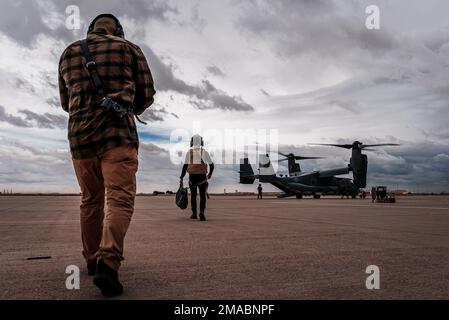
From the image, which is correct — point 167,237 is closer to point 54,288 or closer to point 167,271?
point 167,271

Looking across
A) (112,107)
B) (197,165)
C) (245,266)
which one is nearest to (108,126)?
(112,107)

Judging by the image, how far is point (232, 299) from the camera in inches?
100

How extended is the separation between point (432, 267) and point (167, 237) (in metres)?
3.52

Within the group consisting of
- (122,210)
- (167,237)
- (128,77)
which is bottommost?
(167,237)

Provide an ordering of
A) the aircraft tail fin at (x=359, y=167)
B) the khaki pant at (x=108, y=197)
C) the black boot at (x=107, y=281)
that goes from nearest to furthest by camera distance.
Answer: the black boot at (x=107, y=281)
the khaki pant at (x=108, y=197)
the aircraft tail fin at (x=359, y=167)

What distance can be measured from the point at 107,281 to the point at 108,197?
2.06 feet

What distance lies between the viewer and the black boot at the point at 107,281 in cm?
263

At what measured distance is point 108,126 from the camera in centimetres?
302

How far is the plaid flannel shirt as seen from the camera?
3021mm

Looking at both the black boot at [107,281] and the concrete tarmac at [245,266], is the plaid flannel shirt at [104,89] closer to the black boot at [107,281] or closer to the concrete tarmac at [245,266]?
the black boot at [107,281]

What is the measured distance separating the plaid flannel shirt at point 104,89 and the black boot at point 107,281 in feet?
2.83

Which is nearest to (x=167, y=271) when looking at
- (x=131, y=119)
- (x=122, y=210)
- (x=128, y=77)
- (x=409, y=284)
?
(x=122, y=210)

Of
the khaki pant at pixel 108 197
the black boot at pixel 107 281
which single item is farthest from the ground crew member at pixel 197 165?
the black boot at pixel 107 281
